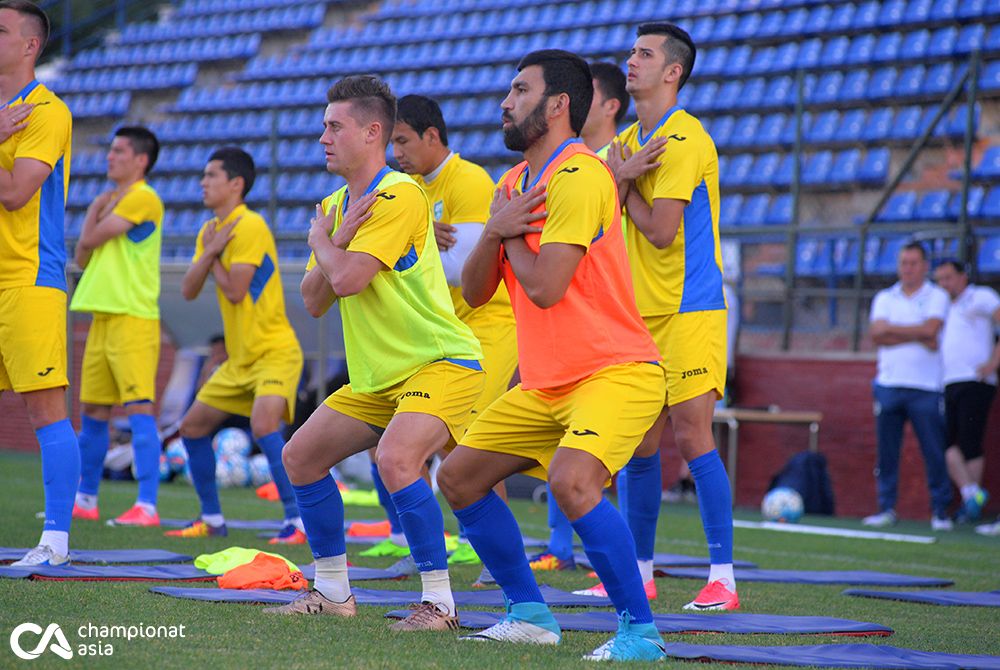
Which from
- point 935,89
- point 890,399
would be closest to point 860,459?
point 890,399

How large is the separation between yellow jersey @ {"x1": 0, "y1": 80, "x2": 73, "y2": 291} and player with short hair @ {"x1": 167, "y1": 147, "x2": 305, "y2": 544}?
5.68 feet

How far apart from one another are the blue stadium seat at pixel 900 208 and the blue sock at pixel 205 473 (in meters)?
9.38

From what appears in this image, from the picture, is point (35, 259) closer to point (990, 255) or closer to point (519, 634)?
point (519, 634)

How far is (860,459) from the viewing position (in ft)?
39.1

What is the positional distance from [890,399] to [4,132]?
25.6 ft

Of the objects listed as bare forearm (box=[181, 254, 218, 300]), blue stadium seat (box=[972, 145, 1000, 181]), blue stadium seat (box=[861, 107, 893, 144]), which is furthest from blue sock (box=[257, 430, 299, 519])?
blue stadium seat (box=[861, 107, 893, 144])

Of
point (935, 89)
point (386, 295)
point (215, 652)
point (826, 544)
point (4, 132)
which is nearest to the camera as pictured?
point (215, 652)

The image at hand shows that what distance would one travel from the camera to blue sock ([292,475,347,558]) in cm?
475

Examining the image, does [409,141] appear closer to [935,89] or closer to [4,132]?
[4,132]

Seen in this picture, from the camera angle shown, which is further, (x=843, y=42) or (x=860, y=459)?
(x=843, y=42)

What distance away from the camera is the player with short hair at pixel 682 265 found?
17.7ft

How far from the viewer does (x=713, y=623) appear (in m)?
4.82

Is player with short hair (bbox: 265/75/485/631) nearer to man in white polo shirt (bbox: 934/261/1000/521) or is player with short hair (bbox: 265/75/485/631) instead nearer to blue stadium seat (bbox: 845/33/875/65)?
man in white polo shirt (bbox: 934/261/1000/521)

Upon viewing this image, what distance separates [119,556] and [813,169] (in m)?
11.8
